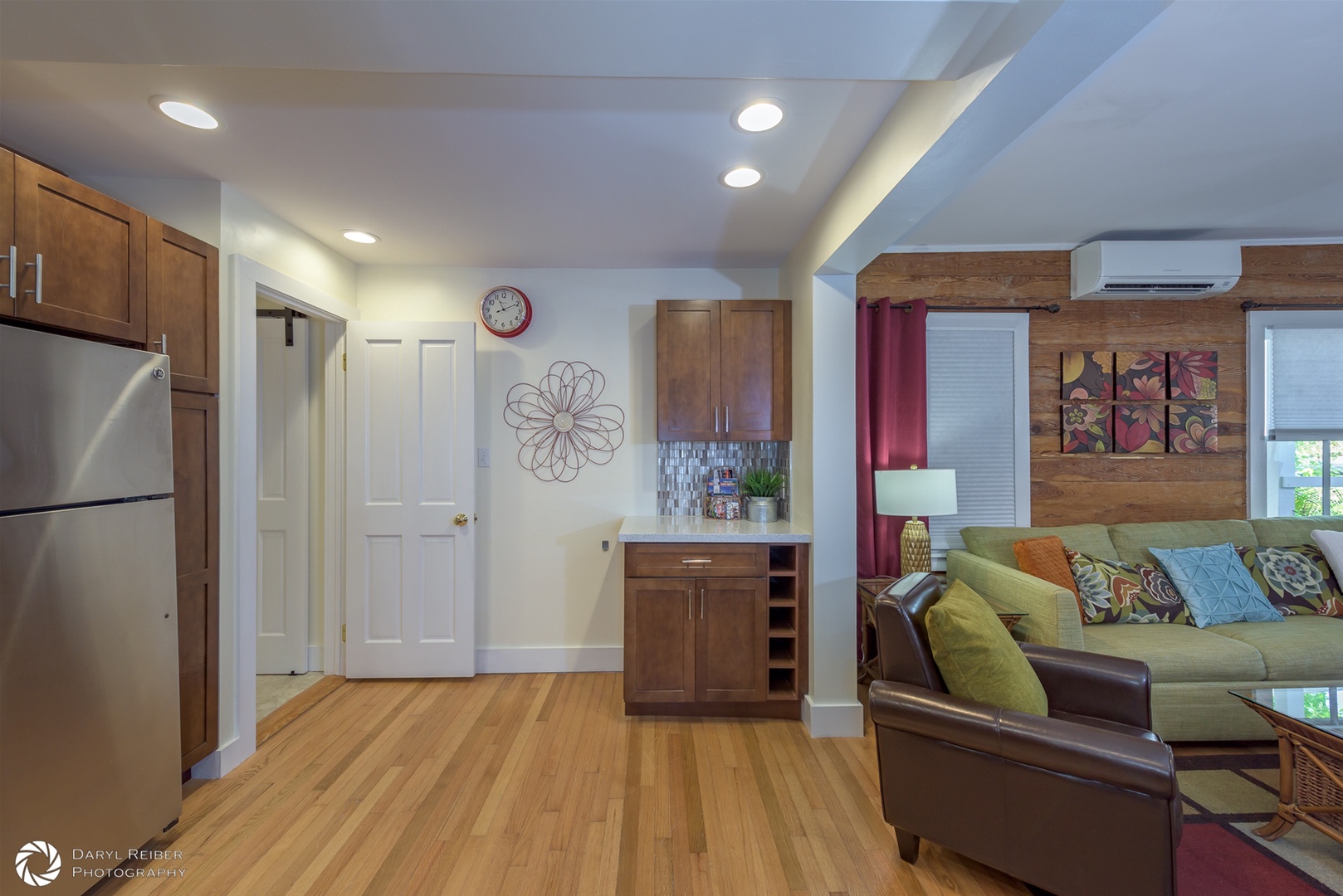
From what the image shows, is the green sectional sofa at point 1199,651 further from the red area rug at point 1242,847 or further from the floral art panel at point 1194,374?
the floral art panel at point 1194,374

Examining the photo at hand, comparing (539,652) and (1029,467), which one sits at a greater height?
(1029,467)

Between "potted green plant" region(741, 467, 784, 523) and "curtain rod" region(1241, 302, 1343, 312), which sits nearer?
"potted green plant" region(741, 467, 784, 523)

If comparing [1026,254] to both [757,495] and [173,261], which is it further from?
[173,261]

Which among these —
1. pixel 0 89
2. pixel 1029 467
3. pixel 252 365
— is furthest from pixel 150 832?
pixel 1029 467

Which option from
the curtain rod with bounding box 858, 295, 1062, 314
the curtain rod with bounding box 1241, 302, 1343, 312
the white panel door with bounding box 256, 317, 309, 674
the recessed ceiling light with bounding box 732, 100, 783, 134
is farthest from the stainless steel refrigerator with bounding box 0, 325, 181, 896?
the curtain rod with bounding box 1241, 302, 1343, 312

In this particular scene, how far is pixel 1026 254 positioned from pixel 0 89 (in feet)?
14.5

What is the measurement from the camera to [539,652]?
3590 millimetres

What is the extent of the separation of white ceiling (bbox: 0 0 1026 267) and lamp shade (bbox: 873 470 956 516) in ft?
4.51

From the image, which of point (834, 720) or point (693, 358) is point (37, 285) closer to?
point (693, 358)

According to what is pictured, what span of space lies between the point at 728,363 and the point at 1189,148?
6.93 ft

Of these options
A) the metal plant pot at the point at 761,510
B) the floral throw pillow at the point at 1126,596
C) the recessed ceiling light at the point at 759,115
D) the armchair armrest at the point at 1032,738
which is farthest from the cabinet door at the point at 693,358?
the floral throw pillow at the point at 1126,596

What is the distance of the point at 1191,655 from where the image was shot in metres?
2.53

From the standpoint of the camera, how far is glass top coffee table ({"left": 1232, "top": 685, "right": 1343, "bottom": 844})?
1826 mm

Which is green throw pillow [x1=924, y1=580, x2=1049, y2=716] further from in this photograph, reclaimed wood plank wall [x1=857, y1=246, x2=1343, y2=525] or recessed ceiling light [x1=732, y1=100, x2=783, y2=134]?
reclaimed wood plank wall [x1=857, y1=246, x2=1343, y2=525]
